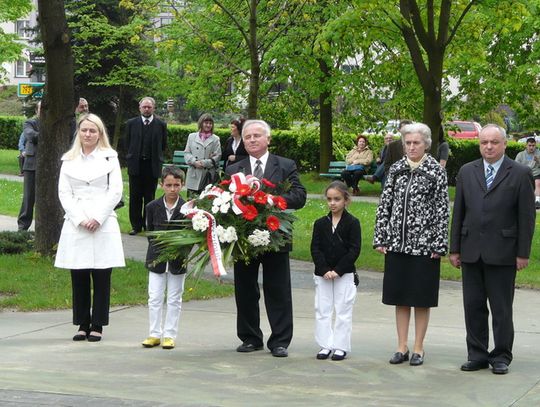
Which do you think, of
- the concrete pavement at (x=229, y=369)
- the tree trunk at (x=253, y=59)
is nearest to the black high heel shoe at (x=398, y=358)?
the concrete pavement at (x=229, y=369)

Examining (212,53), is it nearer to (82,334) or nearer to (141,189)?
(141,189)

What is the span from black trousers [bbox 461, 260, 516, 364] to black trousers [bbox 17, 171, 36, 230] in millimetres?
9596

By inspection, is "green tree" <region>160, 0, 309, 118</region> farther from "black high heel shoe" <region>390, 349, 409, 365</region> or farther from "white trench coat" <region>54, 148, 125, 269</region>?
"black high heel shoe" <region>390, 349, 409, 365</region>

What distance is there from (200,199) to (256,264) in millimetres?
766

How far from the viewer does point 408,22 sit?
1547cm

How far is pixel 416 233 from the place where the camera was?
28.4ft

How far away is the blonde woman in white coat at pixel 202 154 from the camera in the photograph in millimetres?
17562

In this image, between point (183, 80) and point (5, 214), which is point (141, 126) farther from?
point (183, 80)

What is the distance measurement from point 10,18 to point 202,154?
56.0 feet

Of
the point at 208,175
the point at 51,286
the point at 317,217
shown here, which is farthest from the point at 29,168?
the point at 317,217

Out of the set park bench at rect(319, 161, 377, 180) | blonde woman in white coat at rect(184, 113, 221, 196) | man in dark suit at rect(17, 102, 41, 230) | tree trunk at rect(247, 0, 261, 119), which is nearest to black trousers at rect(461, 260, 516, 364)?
tree trunk at rect(247, 0, 261, 119)

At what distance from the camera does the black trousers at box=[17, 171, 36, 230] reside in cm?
1684

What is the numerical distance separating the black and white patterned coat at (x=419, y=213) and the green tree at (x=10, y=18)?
78.2 feet

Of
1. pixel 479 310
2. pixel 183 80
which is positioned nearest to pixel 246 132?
pixel 479 310
